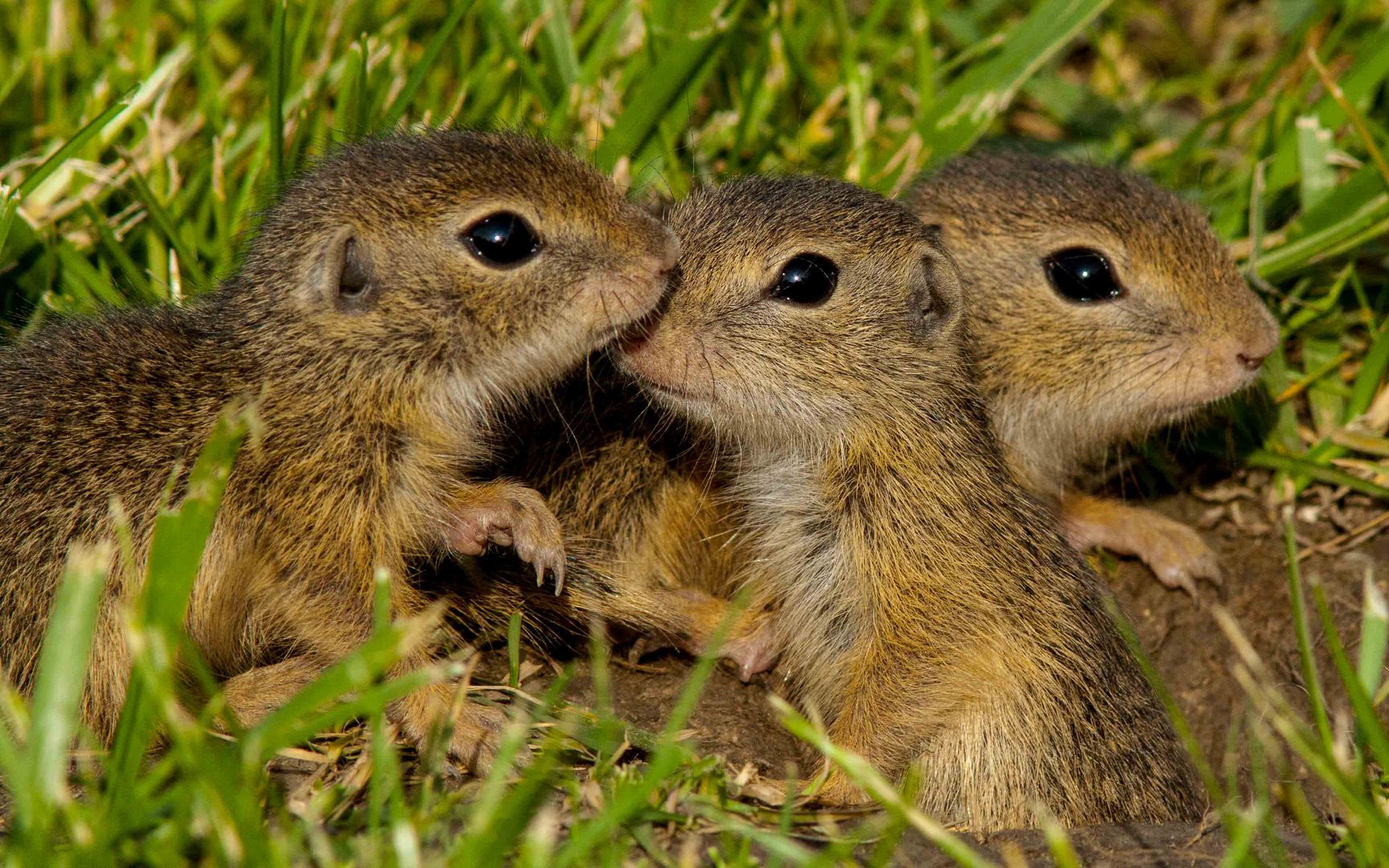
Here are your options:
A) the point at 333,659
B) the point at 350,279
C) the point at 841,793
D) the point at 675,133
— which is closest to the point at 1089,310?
the point at 675,133

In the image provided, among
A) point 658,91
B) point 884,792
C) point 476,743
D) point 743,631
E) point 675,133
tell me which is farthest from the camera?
point 675,133

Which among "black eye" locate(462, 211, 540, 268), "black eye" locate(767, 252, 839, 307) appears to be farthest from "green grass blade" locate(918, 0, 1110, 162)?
"black eye" locate(462, 211, 540, 268)

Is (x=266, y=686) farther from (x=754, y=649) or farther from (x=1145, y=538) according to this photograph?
(x=1145, y=538)

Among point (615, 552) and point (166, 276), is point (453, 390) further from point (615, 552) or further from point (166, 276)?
point (166, 276)

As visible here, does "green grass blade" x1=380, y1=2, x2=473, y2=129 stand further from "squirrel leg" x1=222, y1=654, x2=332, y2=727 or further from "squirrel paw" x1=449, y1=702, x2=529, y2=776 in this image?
"squirrel paw" x1=449, y1=702, x2=529, y2=776

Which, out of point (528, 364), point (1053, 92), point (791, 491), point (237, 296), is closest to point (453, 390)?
point (528, 364)
